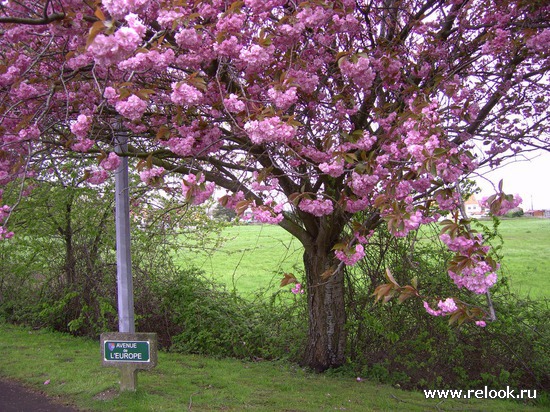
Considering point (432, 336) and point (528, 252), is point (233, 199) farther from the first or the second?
point (528, 252)

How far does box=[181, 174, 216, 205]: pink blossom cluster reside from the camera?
3.38m

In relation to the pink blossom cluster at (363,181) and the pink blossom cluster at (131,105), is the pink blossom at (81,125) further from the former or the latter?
the pink blossom cluster at (363,181)

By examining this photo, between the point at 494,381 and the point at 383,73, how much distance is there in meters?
4.03

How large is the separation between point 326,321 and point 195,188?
11.2 feet

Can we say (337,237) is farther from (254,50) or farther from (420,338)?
(254,50)

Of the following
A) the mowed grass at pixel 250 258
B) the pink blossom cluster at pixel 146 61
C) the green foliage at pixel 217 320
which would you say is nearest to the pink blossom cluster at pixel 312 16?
the pink blossom cluster at pixel 146 61

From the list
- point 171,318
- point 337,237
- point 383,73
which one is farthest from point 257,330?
point 383,73

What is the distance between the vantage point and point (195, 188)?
3.43m

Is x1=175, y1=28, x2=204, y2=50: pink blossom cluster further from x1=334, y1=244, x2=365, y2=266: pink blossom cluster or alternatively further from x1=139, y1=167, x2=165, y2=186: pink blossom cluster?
x1=334, y1=244, x2=365, y2=266: pink blossom cluster

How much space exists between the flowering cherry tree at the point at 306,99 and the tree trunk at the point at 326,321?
0.06 ft

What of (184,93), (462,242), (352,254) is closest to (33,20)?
(184,93)

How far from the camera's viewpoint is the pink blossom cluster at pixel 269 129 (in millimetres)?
3059

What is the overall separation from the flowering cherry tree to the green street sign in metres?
1.48

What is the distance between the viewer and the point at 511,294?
659 centimetres
